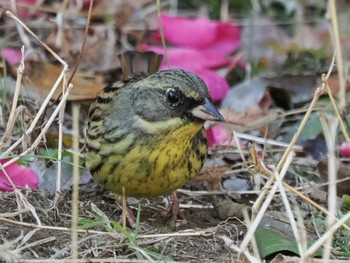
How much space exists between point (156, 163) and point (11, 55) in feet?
6.97

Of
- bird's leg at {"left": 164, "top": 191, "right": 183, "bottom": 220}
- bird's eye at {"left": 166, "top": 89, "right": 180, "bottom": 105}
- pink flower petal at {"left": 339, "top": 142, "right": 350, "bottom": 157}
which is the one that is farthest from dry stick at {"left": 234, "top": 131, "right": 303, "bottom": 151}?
bird's eye at {"left": 166, "top": 89, "right": 180, "bottom": 105}

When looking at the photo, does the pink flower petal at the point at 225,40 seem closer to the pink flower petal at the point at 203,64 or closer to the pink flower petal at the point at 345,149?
the pink flower petal at the point at 203,64

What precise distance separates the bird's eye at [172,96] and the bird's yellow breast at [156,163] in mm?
115

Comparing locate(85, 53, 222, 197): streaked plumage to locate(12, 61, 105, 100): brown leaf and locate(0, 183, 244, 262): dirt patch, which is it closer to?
locate(0, 183, 244, 262): dirt patch

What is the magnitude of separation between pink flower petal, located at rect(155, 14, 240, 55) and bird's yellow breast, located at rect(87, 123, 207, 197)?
2.20m

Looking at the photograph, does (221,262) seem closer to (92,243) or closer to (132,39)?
(92,243)

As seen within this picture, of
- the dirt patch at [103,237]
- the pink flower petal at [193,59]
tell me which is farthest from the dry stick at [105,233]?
the pink flower petal at [193,59]

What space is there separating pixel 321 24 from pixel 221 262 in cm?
375

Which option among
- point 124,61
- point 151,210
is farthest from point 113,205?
point 124,61

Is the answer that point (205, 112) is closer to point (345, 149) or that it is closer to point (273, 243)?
point (273, 243)

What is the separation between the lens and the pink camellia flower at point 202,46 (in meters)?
5.73

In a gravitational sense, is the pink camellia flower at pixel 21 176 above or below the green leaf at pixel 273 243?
above

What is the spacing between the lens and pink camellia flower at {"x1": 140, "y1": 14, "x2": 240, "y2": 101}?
5.73 metres

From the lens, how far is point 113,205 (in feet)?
14.3
